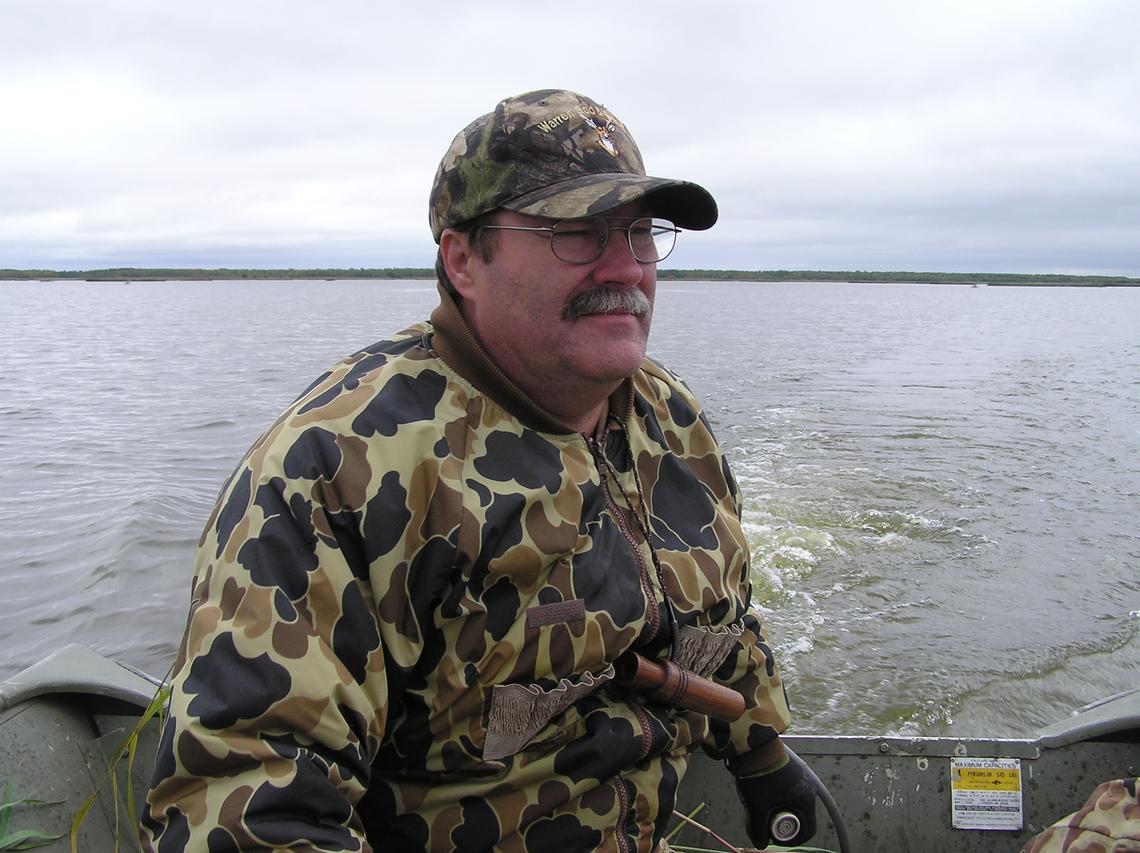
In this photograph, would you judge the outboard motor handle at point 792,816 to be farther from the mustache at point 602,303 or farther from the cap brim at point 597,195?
the cap brim at point 597,195

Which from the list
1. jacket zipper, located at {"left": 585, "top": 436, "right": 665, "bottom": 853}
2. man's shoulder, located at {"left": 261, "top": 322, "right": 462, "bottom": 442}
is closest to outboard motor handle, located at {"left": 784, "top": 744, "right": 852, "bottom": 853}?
jacket zipper, located at {"left": 585, "top": 436, "right": 665, "bottom": 853}

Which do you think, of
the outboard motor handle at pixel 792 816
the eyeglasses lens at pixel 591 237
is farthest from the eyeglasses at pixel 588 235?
the outboard motor handle at pixel 792 816

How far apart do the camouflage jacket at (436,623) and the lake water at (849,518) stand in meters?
4.06

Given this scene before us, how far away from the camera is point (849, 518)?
32.3 ft

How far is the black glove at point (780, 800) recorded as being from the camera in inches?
114


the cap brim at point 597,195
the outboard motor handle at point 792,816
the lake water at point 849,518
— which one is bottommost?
the lake water at point 849,518

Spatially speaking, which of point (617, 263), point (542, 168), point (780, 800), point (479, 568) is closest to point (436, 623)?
point (479, 568)

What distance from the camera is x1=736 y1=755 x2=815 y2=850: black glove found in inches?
114

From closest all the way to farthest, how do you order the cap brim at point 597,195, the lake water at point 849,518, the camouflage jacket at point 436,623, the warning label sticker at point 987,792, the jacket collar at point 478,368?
1. the camouflage jacket at point 436,623
2. the cap brim at point 597,195
3. the jacket collar at point 478,368
4. the warning label sticker at point 987,792
5. the lake water at point 849,518

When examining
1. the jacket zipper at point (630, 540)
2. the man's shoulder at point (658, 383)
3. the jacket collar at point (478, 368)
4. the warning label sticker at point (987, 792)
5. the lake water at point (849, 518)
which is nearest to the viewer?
the jacket collar at point (478, 368)

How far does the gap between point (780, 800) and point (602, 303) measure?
5.58 ft

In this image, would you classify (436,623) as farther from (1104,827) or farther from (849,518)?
(849,518)

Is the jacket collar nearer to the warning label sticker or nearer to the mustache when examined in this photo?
the mustache

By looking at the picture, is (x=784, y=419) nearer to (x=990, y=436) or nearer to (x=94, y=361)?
(x=990, y=436)
